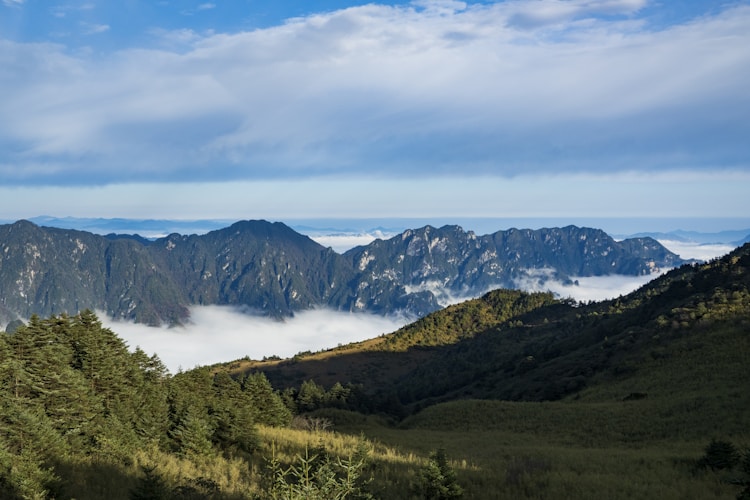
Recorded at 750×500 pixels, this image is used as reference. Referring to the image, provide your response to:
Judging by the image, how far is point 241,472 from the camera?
17953 mm

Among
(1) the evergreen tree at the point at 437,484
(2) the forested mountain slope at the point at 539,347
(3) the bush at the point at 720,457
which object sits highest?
(1) the evergreen tree at the point at 437,484

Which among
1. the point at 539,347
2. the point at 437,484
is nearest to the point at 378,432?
the point at 437,484

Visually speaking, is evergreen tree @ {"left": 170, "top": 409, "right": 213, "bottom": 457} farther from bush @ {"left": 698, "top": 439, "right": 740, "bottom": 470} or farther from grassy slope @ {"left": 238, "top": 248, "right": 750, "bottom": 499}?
bush @ {"left": 698, "top": 439, "right": 740, "bottom": 470}

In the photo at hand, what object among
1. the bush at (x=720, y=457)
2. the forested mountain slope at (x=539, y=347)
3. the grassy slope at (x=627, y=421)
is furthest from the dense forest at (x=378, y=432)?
the forested mountain slope at (x=539, y=347)

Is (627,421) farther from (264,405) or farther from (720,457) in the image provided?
(264,405)

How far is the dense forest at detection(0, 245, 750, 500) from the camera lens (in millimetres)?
14125

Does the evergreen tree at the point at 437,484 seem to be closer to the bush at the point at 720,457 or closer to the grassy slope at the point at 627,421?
the grassy slope at the point at 627,421

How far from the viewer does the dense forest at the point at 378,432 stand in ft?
46.3

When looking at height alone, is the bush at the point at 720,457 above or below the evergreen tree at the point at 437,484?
below

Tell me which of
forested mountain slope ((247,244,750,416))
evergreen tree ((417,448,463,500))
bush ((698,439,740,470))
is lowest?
forested mountain slope ((247,244,750,416))

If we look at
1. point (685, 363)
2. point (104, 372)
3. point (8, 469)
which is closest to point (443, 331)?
point (685, 363)

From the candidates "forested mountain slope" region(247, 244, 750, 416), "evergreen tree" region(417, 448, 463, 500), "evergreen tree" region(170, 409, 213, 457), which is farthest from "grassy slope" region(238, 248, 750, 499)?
"evergreen tree" region(170, 409, 213, 457)

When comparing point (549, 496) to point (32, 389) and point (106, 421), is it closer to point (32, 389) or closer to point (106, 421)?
point (106, 421)

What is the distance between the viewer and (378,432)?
39531 millimetres
